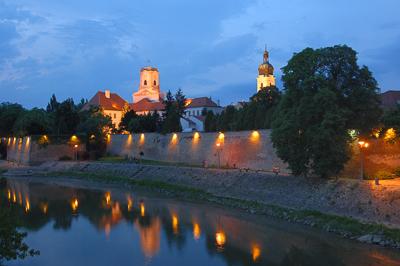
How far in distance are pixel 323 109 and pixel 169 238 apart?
9100mm

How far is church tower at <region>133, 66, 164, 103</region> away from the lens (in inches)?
3541

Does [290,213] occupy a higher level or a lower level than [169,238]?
higher

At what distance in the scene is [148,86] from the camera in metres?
91.4

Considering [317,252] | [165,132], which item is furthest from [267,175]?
[165,132]

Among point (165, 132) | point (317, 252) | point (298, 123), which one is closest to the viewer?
point (317, 252)

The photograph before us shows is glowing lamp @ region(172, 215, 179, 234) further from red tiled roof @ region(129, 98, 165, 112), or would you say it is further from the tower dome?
the tower dome

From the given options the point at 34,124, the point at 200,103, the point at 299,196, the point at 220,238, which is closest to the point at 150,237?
the point at 220,238

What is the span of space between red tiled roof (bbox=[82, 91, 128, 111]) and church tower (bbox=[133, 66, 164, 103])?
9.59m

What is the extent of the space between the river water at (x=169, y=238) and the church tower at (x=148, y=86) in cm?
6260

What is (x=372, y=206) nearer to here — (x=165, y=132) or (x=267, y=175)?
(x=267, y=175)

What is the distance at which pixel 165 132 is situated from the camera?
4372cm

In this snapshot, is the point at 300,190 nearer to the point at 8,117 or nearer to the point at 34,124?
the point at 34,124

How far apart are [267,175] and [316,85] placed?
6331 millimetres

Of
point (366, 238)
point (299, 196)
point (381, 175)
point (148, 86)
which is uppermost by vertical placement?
point (148, 86)
